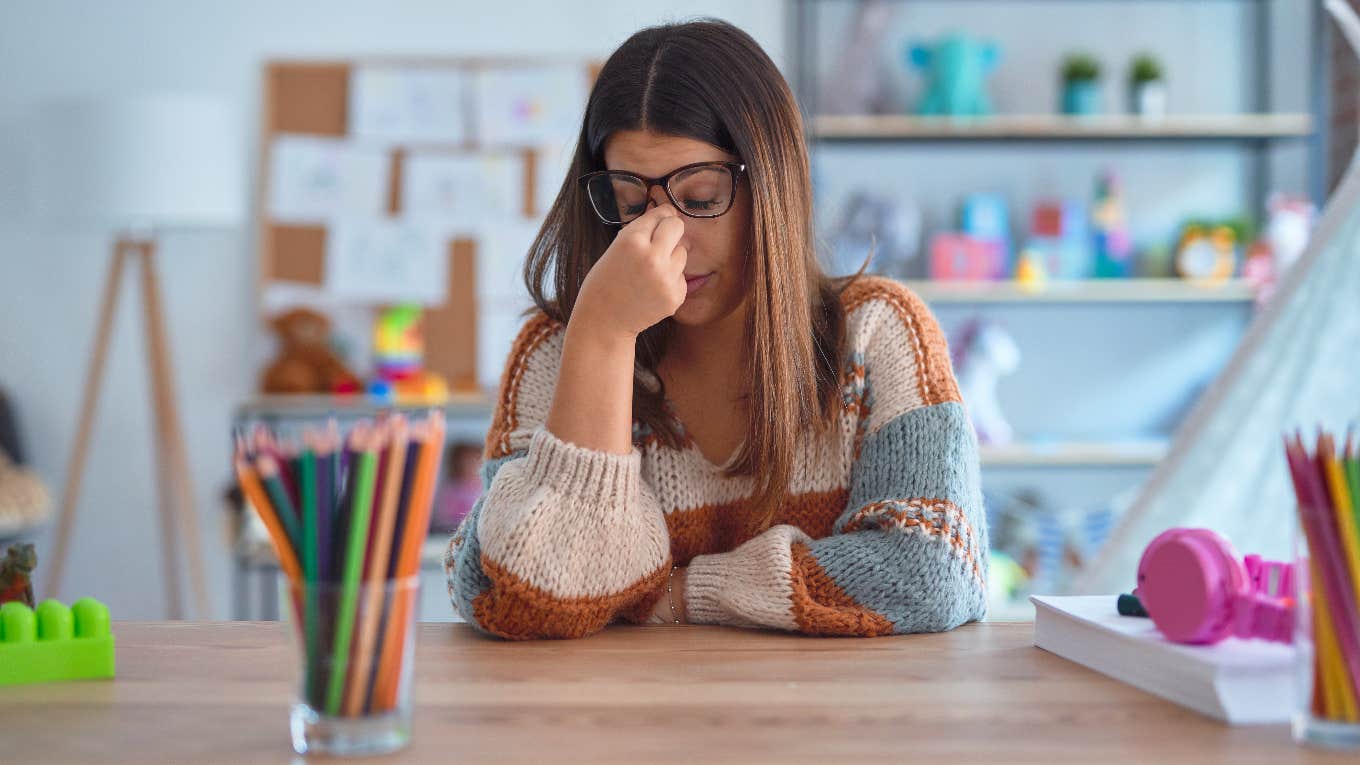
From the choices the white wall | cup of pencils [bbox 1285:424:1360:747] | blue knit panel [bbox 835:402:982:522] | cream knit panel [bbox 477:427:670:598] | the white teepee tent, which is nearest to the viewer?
cup of pencils [bbox 1285:424:1360:747]

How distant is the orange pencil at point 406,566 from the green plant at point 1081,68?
3.02 meters

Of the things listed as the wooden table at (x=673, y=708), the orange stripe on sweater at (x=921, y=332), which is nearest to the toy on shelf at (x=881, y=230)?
the orange stripe on sweater at (x=921, y=332)

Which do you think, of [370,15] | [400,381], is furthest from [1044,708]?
[370,15]

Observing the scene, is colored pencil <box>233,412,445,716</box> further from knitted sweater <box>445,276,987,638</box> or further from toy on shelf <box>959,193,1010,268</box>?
toy on shelf <box>959,193,1010,268</box>

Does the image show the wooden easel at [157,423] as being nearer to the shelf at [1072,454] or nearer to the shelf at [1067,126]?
the shelf at [1067,126]

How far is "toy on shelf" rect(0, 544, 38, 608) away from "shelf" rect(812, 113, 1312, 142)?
267cm

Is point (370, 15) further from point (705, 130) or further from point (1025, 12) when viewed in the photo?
point (705, 130)

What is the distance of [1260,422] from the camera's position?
233 cm

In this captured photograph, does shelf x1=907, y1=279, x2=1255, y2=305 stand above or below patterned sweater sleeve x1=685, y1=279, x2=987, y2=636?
above

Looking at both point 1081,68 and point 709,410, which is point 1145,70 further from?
point 709,410

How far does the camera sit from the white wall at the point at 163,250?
355cm

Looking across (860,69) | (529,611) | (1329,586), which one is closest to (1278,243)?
(860,69)

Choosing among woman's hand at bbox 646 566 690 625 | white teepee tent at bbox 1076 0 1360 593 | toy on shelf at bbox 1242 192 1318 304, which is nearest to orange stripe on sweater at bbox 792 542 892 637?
woman's hand at bbox 646 566 690 625

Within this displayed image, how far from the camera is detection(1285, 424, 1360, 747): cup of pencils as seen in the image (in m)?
0.65
